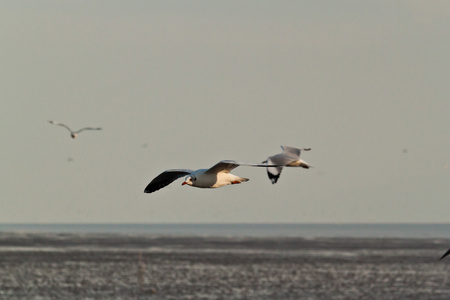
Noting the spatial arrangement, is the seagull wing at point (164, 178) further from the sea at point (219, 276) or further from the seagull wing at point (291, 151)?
the sea at point (219, 276)

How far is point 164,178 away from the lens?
536 inches

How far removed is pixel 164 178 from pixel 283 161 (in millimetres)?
1873

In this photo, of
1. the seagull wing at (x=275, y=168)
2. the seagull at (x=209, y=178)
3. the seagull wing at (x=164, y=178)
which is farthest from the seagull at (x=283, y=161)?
the seagull wing at (x=164, y=178)

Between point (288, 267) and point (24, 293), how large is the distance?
41.5 metres

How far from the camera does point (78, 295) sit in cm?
8238

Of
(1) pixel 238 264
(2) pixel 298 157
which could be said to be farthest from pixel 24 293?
(2) pixel 298 157

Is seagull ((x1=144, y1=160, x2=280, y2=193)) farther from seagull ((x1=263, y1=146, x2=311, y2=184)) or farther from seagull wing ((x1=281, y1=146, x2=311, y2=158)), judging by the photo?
seagull wing ((x1=281, y1=146, x2=311, y2=158))

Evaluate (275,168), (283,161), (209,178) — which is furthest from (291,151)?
(209,178)

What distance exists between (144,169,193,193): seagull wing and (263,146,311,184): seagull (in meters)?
1.27

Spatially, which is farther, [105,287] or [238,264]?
[238,264]

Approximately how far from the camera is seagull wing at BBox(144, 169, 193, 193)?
13312 millimetres

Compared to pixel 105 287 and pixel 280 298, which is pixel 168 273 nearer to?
pixel 105 287

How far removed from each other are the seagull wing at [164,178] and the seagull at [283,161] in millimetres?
1265

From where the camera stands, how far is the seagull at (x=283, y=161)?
1284cm
